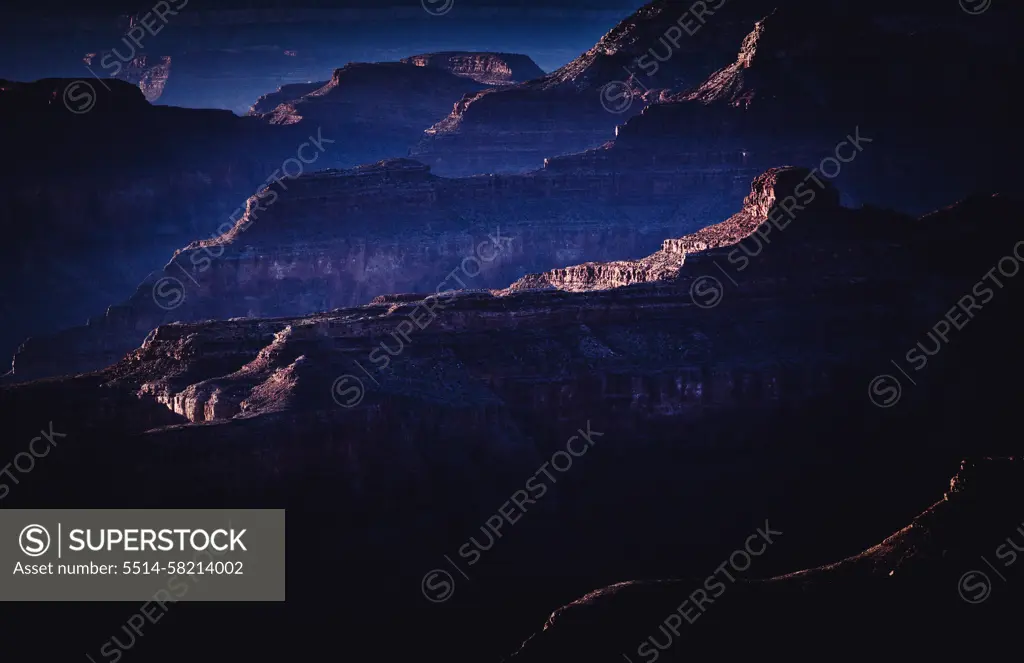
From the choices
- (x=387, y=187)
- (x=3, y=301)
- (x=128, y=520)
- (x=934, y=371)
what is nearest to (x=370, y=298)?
(x=387, y=187)

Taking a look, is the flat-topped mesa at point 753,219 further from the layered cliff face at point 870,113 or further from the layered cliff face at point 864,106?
the layered cliff face at point 870,113

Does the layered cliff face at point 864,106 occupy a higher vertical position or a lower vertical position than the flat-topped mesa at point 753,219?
higher

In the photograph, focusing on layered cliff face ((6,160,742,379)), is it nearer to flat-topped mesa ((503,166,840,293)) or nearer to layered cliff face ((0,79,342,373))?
layered cliff face ((0,79,342,373))

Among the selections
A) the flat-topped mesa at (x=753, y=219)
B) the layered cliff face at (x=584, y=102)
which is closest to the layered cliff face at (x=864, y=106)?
the layered cliff face at (x=584, y=102)

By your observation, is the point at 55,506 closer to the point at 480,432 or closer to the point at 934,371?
the point at 480,432

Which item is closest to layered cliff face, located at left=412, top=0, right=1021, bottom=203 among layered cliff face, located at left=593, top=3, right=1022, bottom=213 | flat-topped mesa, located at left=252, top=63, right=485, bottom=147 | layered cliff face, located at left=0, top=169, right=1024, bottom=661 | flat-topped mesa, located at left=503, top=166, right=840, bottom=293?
layered cliff face, located at left=593, top=3, right=1022, bottom=213
